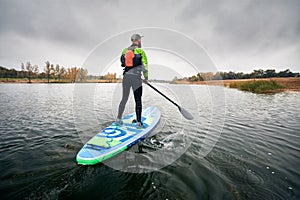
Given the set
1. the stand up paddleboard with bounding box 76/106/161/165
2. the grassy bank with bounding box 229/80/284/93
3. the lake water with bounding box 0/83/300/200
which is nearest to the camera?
the lake water with bounding box 0/83/300/200

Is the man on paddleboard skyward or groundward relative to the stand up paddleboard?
skyward

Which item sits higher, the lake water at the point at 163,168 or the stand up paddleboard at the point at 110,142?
the stand up paddleboard at the point at 110,142

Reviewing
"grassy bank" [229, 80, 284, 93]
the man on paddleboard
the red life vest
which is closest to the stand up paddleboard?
the man on paddleboard

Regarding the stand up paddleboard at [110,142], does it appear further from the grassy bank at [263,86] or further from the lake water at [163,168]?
the grassy bank at [263,86]

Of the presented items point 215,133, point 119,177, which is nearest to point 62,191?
point 119,177

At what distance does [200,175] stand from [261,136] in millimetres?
4004

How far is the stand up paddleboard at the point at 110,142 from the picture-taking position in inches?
129

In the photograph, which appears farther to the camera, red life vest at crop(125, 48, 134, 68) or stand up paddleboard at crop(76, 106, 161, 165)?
red life vest at crop(125, 48, 134, 68)

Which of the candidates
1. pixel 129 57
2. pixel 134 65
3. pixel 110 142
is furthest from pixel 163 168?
pixel 129 57

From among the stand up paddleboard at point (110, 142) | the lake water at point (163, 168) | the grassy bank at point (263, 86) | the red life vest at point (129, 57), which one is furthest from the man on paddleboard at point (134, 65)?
the grassy bank at point (263, 86)

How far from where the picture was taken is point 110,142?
395cm

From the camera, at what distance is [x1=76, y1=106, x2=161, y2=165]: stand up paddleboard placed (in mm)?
3270

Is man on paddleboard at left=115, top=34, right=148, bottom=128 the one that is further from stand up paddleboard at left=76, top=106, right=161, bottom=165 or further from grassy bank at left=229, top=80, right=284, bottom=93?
grassy bank at left=229, top=80, right=284, bottom=93

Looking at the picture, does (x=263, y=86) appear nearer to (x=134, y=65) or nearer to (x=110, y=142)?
(x=134, y=65)
